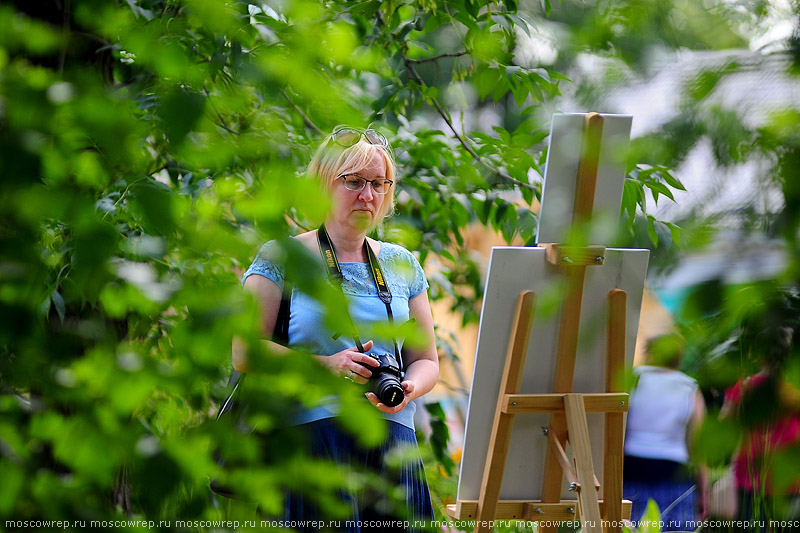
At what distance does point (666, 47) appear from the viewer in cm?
46

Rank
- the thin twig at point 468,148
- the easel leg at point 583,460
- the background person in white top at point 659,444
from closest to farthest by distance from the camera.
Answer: the easel leg at point 583,460 < the thin twig at point 468,148 < the background person in white top at point 659,444

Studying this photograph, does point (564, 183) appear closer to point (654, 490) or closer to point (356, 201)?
point (356, 201)

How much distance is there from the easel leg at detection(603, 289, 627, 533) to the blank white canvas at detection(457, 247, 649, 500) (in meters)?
0.02

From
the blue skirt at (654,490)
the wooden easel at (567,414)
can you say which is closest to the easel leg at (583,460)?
the wooden easel at (567,414)

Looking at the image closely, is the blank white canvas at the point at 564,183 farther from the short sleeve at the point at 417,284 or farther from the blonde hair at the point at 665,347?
the blonde hair at the point at 665,347

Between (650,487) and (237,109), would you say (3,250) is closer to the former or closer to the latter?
(237,109)

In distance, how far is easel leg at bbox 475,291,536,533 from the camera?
1918 millimetres

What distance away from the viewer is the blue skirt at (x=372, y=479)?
153 cm

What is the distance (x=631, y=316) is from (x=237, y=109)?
158 centimetres

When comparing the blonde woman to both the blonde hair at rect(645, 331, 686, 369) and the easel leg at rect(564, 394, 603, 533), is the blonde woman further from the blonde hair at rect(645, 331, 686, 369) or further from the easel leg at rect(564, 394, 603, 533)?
the blonde hair at rect(645, 331, 686, 369)

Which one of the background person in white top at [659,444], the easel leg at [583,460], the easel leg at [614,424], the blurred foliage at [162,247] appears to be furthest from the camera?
the background person in white top at [659,444]

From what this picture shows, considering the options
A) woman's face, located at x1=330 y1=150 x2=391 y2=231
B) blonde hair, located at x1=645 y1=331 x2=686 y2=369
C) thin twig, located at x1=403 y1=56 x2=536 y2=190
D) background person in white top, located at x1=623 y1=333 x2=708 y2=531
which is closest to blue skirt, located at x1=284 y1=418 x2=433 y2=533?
woman's face, located at x1=330 y1=150 x2=391 y2=231

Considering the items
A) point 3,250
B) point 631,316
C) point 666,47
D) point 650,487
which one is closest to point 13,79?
point 3,250

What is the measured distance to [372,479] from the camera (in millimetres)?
1518
